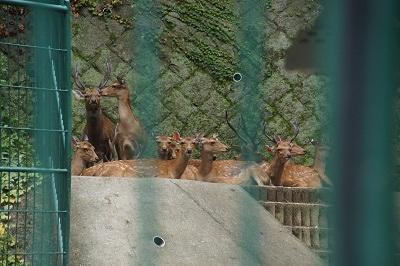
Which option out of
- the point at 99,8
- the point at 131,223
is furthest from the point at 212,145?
the point at 131,223

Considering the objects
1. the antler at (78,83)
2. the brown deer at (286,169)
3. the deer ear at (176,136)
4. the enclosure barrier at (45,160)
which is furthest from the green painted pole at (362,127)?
the antler at (78,83)

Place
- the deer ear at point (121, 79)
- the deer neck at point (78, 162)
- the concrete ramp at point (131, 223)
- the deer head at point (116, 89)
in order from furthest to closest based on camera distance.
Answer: the deer head at point (116, 89), the deer ear at point (121, 79), the deer neck at point (78, 162), the concrete ramp at point (131, 223)

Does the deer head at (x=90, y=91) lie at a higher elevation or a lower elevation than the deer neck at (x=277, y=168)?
higher

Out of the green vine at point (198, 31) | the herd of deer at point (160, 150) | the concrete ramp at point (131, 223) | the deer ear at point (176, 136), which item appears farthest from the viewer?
the green vine at point (198, 31)

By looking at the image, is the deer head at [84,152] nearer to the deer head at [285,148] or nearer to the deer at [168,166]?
the deer at [168,166]

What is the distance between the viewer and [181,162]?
7.52 meters

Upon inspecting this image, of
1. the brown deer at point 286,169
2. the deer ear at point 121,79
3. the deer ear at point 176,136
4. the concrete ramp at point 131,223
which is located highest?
the deer ear at point 121,79

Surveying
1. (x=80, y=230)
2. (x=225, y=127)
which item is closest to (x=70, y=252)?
(x=80, y=230)

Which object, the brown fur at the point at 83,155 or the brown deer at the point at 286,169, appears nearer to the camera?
the brown deer at the point at 286,169

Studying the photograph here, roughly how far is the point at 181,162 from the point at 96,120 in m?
0.80

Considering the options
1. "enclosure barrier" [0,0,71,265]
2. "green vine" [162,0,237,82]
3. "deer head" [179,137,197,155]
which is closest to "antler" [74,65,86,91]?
"green vine" [162,0,237,82]

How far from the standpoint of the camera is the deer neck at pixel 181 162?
291 inches

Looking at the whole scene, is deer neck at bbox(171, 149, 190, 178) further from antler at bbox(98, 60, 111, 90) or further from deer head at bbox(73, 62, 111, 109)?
antler at bbox(98, 60, 111, 90)

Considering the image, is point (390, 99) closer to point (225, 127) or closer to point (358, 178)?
point (358, 178)
